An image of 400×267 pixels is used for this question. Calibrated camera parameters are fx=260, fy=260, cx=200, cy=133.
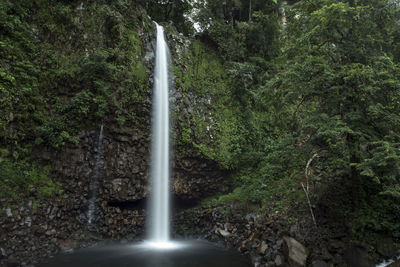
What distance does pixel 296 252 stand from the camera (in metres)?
6.53

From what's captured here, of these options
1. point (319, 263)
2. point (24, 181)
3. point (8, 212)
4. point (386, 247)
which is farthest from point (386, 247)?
point (24, 181)

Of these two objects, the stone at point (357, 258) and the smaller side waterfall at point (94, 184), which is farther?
the smaller side waterfall at point (94, 184)

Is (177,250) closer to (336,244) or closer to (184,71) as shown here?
(336,244)

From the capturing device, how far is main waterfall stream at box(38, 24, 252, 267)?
7.15 meters

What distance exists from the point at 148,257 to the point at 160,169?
369 cm

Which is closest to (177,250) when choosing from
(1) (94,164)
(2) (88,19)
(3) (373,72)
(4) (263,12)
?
(1) (94,164)

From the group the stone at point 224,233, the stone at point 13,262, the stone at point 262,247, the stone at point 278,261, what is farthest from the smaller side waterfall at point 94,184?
the stone at point 278,261

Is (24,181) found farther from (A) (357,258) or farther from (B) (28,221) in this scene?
(A) (357,258)

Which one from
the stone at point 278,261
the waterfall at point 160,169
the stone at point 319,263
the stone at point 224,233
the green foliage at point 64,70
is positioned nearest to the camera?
the stone at point 319,263

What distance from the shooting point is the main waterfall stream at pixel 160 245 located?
7.15m

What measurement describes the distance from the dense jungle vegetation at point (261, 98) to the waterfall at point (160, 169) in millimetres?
774

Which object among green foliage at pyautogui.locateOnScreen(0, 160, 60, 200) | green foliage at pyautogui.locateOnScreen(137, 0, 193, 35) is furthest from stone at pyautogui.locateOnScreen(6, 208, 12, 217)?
green foliage at pyautogui.locateOnScreen(137, 0, 193, 35)

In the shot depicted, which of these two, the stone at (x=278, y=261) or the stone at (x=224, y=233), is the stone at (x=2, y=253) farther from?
the stone at (x=278, y=261)

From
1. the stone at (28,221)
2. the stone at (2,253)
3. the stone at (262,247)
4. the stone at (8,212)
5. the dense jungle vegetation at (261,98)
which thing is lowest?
the stone at (262,247)
